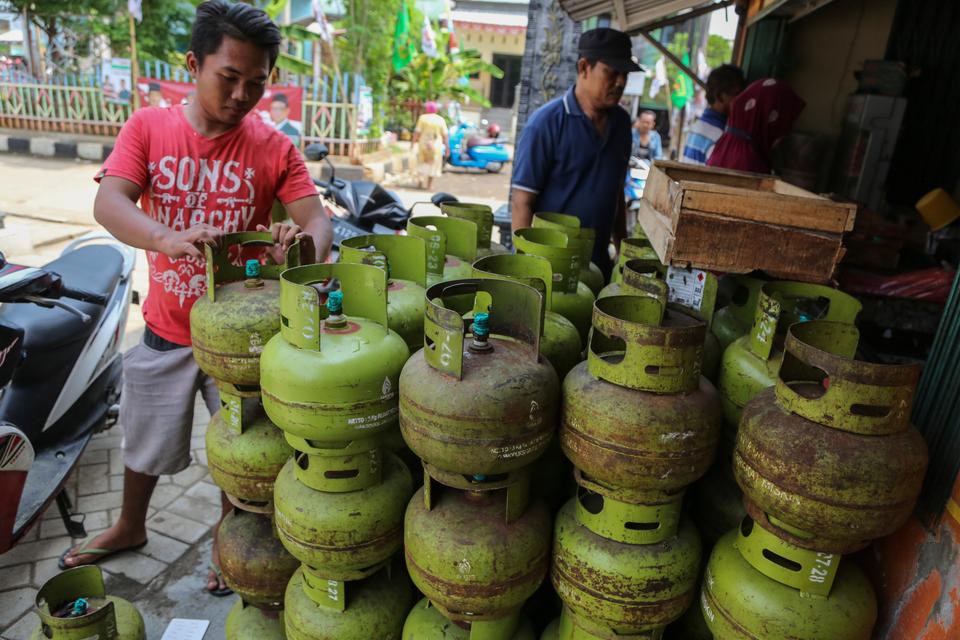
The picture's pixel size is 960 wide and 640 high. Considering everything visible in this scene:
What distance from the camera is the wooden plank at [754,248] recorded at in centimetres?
181

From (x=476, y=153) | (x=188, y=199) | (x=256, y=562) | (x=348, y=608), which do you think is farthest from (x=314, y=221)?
(x=476, y=153)

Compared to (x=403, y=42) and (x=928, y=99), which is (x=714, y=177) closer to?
(x=928, y=99)

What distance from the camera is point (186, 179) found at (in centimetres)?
250

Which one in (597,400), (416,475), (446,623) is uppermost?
(597,400)

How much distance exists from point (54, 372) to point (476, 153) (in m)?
15.8

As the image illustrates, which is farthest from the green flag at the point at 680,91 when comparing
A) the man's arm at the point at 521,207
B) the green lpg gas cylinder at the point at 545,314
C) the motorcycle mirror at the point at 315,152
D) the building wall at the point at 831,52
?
the green lpg gas cylinder at the point at 545,314

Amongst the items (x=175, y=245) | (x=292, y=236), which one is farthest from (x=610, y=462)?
(x=175, y=245)

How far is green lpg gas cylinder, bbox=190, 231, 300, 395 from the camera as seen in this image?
2.09m

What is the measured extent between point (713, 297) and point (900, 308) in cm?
155

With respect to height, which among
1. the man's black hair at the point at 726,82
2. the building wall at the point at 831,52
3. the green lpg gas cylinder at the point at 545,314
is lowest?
the green lpg gas cylinder at the point at 545,314

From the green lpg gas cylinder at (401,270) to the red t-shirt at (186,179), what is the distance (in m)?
0.52

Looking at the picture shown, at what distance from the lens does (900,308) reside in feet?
10.7

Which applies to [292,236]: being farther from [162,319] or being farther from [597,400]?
[597,400]

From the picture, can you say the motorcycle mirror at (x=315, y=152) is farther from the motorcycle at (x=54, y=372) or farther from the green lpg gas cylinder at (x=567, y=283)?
the green lpg gas cylinder at (x=567, y=283)
